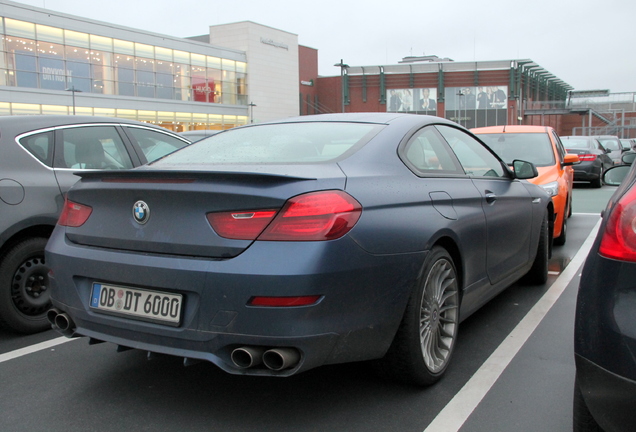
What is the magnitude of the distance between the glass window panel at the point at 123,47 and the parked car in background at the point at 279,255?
37.3 m

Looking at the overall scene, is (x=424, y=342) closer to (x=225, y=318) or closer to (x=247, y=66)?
(x=225, y=318)

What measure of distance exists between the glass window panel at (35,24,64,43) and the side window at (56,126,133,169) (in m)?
32.3

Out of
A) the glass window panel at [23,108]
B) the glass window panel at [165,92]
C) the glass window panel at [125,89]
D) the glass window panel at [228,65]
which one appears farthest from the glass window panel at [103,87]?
the glass window panel at [228,65]

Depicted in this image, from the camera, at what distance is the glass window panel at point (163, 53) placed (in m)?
40.7

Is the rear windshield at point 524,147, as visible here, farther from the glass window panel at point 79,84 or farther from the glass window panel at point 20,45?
the glass window panel at point 79,84

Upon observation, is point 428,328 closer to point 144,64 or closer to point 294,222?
point 294,222

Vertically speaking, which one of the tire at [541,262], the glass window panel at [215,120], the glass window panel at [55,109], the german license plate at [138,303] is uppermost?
the glass window panel at [55,109]

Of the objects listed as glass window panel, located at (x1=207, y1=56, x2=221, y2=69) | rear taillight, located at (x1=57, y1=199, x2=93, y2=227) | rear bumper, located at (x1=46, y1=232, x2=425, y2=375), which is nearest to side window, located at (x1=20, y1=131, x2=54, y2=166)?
rear taillight, located at (x1=57, y1=199, x2=93, y2=227)

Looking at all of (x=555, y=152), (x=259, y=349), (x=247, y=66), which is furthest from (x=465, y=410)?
(x=247, y=66)

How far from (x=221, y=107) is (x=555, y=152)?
131 ft

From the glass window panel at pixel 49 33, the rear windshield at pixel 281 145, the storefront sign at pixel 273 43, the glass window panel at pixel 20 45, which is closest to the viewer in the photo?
the rear windshield at pixel 281 145

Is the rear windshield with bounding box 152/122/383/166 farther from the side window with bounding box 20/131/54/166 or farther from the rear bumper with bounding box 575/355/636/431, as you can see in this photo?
the rear bumper with bounding box 575/355/636/431

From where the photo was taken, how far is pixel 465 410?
9.59 feet

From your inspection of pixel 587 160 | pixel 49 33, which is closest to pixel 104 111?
pixel 49 33
